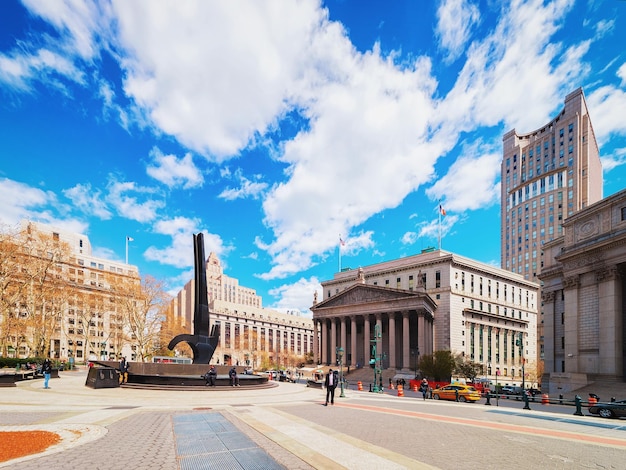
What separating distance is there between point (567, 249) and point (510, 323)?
4863 cm

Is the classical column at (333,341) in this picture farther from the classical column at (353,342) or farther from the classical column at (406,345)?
the classical column at (406,345)

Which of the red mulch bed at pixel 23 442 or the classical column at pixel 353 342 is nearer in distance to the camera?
the red mulch bed at pixel 23 442

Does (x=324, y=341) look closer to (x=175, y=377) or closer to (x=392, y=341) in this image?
(x=392, y=341)

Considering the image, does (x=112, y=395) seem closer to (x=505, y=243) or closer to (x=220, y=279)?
(x=505, y=243)

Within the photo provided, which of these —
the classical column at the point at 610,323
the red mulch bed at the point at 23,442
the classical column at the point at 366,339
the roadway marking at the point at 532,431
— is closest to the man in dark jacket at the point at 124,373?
the red mulch bed at the point at 23,442

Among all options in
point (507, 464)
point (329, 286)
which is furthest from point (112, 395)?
point (329, 286)

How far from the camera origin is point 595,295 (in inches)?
1654

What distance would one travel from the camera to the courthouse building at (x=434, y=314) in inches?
2955

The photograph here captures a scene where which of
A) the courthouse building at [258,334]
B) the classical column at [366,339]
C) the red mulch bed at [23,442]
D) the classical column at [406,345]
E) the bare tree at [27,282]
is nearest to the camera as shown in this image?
the red mulch bed at [23,442]

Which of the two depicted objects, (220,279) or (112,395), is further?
(220,279)

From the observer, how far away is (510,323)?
290ft

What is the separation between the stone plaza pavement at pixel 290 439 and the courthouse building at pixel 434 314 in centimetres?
5718

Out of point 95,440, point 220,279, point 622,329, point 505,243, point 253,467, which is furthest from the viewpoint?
point 220,279

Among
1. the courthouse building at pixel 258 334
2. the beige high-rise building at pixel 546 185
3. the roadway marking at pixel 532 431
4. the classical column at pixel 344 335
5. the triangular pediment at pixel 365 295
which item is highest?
the beige high-rise building at pixel 546 185
